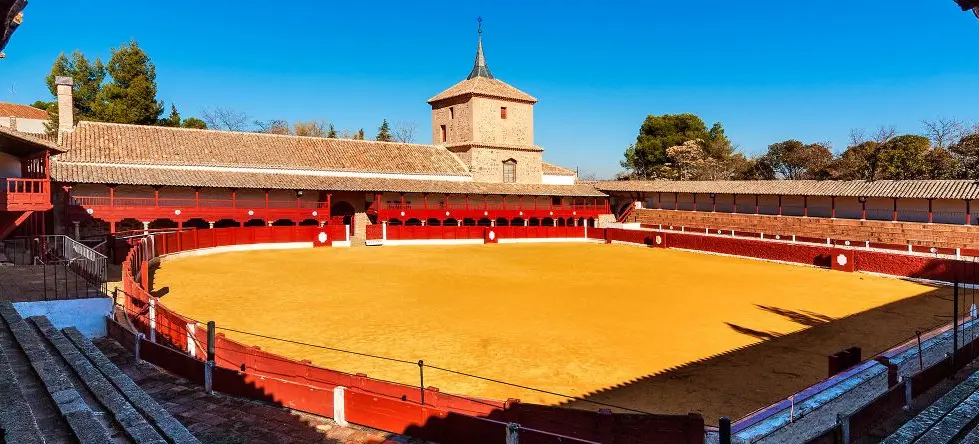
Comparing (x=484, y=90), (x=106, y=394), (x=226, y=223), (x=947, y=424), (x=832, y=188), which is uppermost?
(x=484, y=90)

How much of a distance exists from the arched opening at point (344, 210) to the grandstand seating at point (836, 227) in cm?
2225

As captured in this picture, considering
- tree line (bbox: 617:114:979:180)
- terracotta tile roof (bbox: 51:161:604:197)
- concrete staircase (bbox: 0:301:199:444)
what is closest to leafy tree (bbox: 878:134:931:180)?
tree line (bbox: 617:114:979:180)

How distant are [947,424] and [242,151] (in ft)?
119

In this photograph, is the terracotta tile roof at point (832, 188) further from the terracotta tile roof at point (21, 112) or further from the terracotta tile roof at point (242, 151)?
the terracotta tile roof at point (21, 112)

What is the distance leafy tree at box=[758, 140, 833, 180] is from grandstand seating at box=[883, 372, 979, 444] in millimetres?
55221

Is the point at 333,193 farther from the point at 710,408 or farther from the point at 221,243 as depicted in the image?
the point at 710,408

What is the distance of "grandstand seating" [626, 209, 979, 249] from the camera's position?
27.2m

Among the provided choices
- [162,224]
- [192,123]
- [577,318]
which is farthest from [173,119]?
[577,318]

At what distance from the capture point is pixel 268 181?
32.2 metres

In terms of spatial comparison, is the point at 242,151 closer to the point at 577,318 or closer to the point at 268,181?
the point at 268,181

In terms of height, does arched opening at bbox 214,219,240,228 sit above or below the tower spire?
below

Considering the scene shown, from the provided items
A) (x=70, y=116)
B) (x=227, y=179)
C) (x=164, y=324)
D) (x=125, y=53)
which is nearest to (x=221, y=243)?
(x=227, y=179)

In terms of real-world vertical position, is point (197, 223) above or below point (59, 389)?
above

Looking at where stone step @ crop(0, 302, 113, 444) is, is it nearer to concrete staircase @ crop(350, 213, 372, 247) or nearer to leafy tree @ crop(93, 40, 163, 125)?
concrete staircase @ crop(350, 213, 372, 247)
